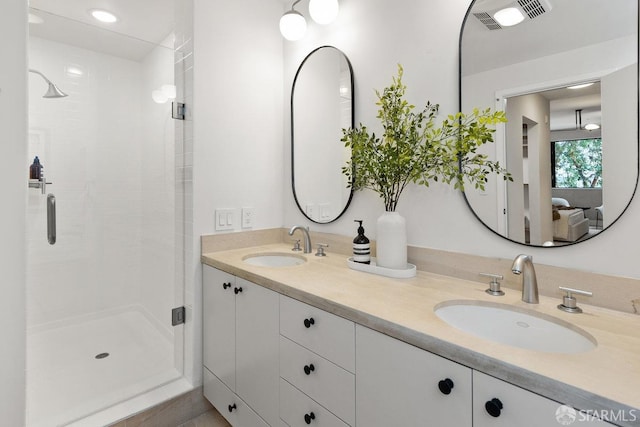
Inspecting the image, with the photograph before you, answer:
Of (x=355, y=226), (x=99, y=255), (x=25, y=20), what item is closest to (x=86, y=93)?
(x=25, y=20)

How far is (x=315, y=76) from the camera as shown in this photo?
1964 mm

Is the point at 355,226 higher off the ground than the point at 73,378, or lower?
higher

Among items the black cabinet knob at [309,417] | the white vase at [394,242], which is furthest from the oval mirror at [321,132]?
the black cabinet knob at [309,417]

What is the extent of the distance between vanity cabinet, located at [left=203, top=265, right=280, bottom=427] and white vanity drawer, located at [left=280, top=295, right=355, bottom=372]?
8cm

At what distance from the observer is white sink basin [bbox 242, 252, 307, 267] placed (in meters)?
1.82

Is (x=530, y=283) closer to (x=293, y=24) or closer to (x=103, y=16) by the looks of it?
(x=293, y=24)

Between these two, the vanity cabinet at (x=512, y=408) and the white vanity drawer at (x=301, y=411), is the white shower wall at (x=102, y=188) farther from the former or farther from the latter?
the vanity cabinet at (x=512, y=408)

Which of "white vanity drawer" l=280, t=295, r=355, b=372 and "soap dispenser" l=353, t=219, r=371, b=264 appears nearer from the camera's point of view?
"white vanity drawer" l=280, t=295, r=355, b=372

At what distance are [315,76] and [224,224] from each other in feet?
3.46

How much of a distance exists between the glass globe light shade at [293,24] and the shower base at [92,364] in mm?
1981

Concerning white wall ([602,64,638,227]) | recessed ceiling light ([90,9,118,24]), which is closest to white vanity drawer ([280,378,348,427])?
white wall ([602,64,638,227])

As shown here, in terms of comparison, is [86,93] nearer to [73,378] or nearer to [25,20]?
[25,20]

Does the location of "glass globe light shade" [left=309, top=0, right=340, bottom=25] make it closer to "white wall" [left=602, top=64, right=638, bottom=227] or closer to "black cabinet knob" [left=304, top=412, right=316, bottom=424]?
"white wall" [left=602, top=64, right=638, bottom=227]

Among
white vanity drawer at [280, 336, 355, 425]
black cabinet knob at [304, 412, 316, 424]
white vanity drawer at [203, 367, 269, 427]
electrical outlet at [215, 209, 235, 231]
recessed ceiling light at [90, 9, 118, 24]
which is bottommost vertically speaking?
white vanity drawer at [203, 367, 269, 427]
